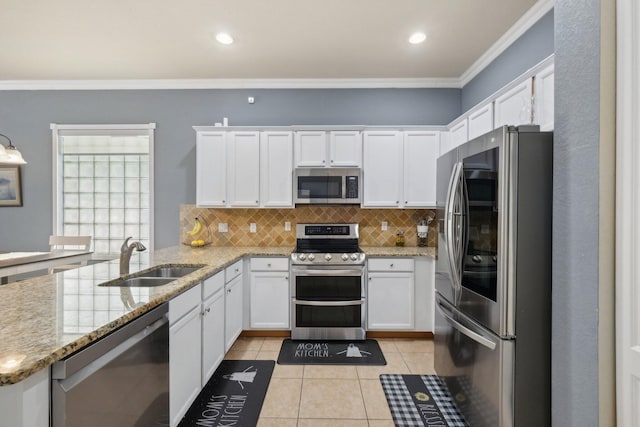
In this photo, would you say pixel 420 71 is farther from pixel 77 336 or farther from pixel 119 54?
pixel 77 336

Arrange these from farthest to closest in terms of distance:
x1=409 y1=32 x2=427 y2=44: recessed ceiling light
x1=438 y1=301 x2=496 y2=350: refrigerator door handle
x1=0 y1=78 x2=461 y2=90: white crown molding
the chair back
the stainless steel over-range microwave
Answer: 1. x1=0 y1=78 x2=461 y2=90: white crown molding
2. the chair back
3. the stainless steel over-range microwave
4. x1=409 y1=32 x2=427 y2=44: recessed ceiling light
5. x1=438 y1=301 x2=496 y2=350: refrigerator door handle

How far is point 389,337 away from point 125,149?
3827 mm

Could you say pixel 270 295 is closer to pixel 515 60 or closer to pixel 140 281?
A: pixel 140 281

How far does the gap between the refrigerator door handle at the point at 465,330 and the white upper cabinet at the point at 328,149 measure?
1804 millimetres

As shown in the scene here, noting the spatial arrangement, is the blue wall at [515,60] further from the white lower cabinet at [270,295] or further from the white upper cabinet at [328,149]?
the white lower cabinet at [270,295]

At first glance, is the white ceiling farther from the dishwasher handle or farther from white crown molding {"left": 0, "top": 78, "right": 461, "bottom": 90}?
the dishwasher handle

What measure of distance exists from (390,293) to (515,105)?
2036mm

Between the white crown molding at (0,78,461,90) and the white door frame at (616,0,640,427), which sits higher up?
the white crown molding at (0,78,461,90)

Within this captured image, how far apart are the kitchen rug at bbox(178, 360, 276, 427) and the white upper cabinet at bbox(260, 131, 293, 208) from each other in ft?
5.45

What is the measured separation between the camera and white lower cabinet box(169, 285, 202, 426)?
1.73 metres

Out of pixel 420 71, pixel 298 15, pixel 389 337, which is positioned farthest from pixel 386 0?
pixel 389 337

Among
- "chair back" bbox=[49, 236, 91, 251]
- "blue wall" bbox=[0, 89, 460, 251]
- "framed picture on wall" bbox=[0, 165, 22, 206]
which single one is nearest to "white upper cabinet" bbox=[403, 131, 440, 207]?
"blue wall" bbox=[0, 89, 460, 251]

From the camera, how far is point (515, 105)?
2.14 metres

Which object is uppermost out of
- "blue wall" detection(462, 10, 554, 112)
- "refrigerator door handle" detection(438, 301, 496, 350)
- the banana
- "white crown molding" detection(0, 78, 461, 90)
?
"white crown molding" detection(0, 78, 461, 90)
